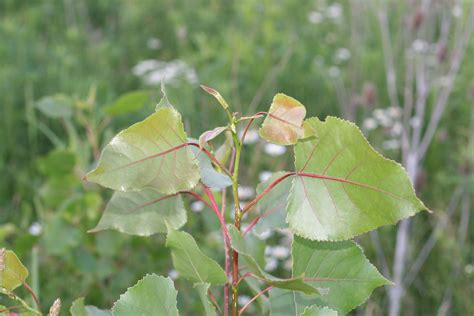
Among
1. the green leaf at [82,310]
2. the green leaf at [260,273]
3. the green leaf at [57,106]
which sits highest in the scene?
the green leaf at [260,273]

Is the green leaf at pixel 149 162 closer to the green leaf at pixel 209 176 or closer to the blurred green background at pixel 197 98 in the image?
the green leaf at pixel 209 176

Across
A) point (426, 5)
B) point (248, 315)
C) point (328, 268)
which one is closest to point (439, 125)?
point (426, 5)

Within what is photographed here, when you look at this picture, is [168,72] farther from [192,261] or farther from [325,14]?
[192,261]

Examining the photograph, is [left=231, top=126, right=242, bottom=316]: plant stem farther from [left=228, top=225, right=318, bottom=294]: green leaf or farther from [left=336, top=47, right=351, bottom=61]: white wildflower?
[left=336, top=47, right=351, bottom=61]: white wildflower

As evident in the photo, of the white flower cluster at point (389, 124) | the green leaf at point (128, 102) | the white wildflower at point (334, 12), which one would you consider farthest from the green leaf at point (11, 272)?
the white wildflower at point (334, 12)

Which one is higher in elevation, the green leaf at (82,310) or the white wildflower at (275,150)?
the green leaf at (82,310)

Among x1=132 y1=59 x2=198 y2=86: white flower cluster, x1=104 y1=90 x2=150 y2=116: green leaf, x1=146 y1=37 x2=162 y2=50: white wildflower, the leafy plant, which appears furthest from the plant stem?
x1=146 y1=37 x2=162 y2=50: white wildflower
